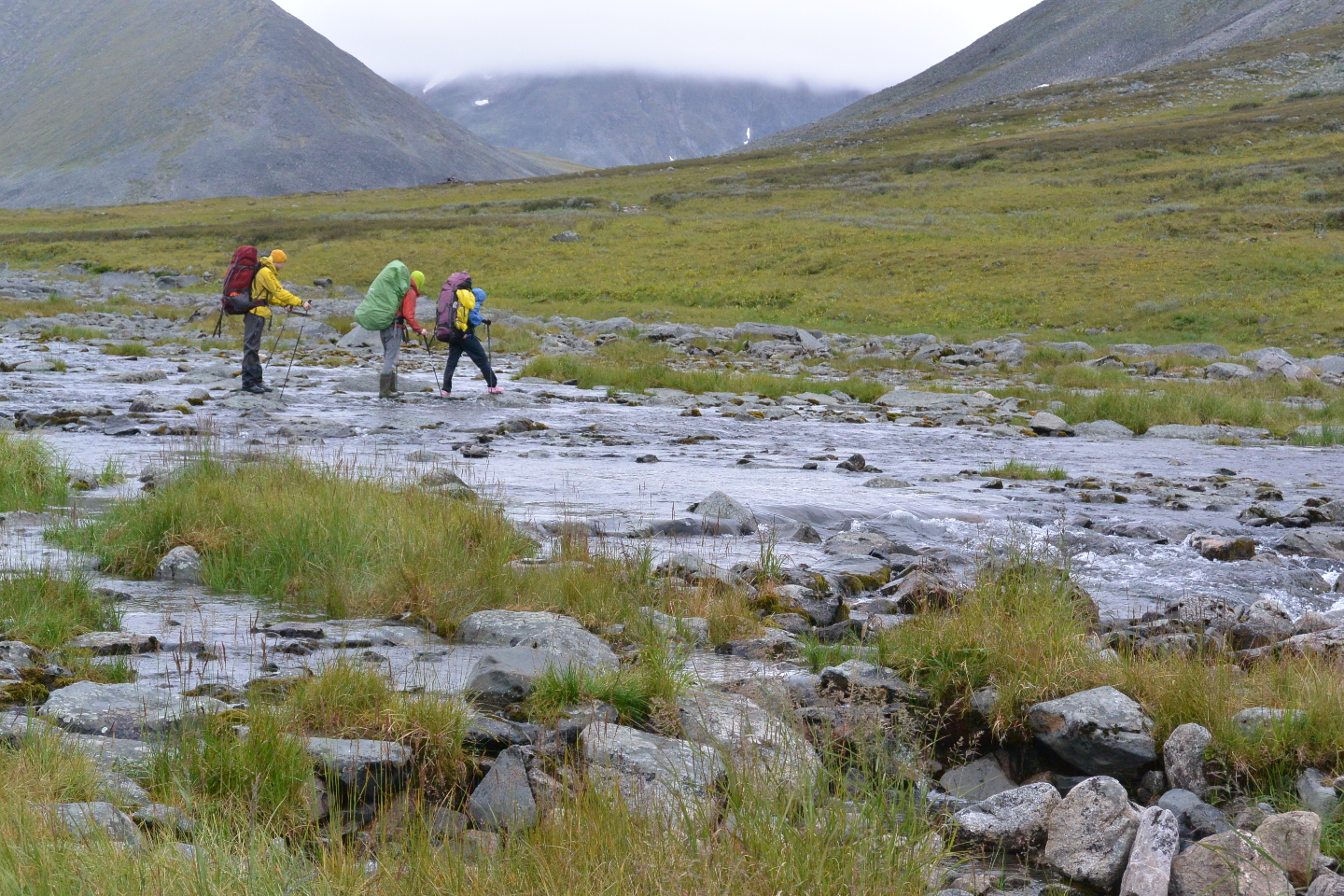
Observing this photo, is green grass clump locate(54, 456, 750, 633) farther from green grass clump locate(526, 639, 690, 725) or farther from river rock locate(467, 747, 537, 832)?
river rock locate(467, 747, 537, 832)

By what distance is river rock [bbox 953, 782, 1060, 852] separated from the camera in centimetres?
405

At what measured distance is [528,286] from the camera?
48250 mm

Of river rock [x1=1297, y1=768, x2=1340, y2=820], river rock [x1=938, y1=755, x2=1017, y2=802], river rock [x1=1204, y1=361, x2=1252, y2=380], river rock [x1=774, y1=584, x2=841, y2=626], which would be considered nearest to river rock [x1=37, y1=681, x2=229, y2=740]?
river rock [x1=938, y1=755, x2=1017, y2=802]

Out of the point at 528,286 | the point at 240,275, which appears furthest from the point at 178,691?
the point at 528,286

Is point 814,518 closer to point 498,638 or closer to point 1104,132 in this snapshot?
point 498,638

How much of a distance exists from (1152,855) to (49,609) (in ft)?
17.1

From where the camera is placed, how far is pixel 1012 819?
13.6 feet

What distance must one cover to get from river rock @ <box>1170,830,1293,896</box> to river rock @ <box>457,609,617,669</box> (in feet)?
8.34

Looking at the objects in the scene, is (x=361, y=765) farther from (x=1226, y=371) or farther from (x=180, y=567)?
(x=1226, y=371)

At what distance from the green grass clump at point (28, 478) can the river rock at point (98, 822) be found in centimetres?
659

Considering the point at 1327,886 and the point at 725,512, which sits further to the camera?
the point at 725,512

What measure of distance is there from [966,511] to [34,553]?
834 cm

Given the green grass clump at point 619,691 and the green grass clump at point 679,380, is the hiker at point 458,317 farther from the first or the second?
the green grass clump at point 619,691

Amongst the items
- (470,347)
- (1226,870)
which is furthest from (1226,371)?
(1226,870)
